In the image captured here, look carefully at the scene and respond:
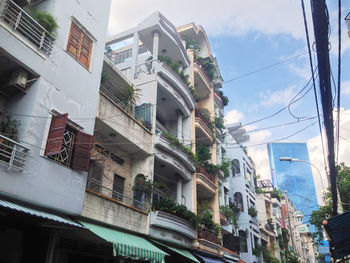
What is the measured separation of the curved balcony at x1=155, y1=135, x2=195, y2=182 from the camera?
15359mm

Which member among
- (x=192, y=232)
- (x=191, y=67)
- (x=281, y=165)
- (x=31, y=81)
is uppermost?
(x=281, y=165)

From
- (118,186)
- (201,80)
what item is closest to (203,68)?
(201,80)

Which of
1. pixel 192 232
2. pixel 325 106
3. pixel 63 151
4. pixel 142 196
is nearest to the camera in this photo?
pixel 325 106

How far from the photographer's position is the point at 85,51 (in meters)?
11.9

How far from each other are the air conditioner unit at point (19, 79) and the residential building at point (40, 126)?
0.03 meters

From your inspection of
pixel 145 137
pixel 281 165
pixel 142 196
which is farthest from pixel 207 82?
pixel 281 165

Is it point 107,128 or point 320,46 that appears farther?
point 107,128

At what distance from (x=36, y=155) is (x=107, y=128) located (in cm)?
415

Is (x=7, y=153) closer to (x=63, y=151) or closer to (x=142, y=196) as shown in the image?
(x=63, y=151)

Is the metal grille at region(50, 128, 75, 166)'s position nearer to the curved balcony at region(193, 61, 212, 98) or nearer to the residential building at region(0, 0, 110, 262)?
the residential building at region(0, 0, 110, 262)

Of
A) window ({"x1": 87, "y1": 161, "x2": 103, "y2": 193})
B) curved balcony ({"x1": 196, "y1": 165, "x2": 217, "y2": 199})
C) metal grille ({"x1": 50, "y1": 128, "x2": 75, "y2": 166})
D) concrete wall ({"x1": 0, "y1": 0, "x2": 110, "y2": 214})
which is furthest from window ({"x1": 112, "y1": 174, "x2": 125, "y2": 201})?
curved balcony ({"x1": 196, "y1": 165, "x2": 217, "y2": 199})

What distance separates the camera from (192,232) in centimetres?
1573

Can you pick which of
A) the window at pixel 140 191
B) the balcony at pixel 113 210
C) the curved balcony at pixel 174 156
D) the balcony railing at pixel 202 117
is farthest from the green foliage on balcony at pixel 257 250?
the balcony at pixel 113 210

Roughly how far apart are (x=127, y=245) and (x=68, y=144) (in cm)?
386
